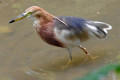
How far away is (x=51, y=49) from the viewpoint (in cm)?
504

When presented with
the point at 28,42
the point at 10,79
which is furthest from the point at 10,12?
the point at 10,79

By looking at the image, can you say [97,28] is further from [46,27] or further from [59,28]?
[46,27]

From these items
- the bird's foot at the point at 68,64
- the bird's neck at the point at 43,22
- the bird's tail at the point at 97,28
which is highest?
the bird's tail at the point at 97,28

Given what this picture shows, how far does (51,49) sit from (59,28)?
112 centimetres

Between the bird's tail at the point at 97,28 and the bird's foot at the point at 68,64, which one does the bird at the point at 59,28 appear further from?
the bird's foot at the point at 68,64

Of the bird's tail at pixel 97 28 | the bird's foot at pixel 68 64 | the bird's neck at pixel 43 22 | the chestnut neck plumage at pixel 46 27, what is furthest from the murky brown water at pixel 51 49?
the bird's neck at pixel 43 22

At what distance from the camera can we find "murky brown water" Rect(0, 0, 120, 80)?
4.48 meters

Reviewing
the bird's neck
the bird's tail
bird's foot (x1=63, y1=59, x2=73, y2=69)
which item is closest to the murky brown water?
bird's foot (x1=63, y1=59, x2=73, y2=69)

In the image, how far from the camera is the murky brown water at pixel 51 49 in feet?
14.7

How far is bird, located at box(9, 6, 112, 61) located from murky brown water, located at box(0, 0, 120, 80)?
523 millimetres

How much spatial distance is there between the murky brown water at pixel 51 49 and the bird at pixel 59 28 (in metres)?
0.52

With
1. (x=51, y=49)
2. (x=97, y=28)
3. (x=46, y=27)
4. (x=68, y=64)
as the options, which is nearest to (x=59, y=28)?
(x=46, y=27)

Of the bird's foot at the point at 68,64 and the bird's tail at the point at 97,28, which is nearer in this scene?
the bird's tail at the point at 97,28

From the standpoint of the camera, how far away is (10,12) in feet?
20.7
